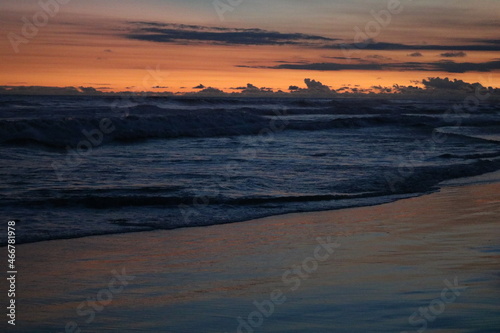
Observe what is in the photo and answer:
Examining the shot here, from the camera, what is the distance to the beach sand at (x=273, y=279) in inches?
165

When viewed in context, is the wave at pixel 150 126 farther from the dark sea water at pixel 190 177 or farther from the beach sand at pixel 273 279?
the beach sand at pixel 273 279

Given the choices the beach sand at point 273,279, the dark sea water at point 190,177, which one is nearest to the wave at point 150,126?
the dark sea water at point 190,177

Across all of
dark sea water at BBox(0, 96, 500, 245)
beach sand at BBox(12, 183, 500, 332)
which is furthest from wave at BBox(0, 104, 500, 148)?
beach sand at BBox(12, 183, 500, 332)

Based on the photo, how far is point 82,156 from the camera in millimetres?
17078

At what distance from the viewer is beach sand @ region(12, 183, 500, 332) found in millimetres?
4203

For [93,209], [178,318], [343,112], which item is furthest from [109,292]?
[343,112]

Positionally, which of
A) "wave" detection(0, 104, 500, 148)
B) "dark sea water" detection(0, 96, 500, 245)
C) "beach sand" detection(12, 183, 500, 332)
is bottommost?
"beach sand" detection(12, 183, 500, 332)

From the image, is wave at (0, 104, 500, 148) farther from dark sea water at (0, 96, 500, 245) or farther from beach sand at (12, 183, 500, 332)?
beach sand at (12, 183, 500, 332)

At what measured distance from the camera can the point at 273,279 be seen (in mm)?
5332

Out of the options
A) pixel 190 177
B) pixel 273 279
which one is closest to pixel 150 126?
pixel 190 177

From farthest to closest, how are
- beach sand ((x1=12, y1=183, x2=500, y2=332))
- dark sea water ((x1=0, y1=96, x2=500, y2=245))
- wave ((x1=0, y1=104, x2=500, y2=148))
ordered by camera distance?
wave ((x1=0, y1=104, x2=500, y2=148))
dark sea water ((x1=0, y1=96, x2=500, y2=245))
beach sand ((x1=12, y1=183, x2=500, y2=332))

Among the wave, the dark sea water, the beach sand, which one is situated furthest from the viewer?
the wave

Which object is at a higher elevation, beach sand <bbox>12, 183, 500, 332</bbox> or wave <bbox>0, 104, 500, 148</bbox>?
wave <bbox>0, 104, 500, 148</bbox>

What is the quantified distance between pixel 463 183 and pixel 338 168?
10.8ft
